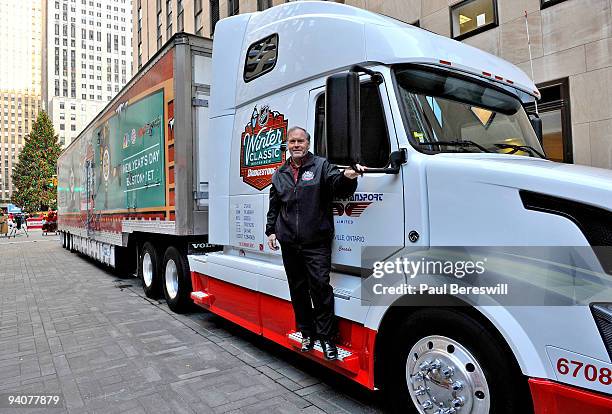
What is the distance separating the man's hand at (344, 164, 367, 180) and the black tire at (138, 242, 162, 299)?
510 cm

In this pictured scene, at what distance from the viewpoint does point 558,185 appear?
2219mm

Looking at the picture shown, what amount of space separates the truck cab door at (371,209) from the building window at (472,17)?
6.62m

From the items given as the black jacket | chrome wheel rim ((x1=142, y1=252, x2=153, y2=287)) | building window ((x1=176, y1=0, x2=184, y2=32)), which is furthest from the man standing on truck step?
building window ((x1=176, y1=0, x2=184, y2=32))

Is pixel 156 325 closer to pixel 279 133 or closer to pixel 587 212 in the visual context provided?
pixel 279 133

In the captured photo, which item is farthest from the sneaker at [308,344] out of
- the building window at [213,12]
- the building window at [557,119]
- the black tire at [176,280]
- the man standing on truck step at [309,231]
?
the building window at [213,12]

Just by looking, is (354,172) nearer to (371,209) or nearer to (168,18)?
(371,209)

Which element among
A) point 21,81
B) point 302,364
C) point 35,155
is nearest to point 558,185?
point 302,364

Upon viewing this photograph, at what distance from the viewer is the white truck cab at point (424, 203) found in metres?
2.17

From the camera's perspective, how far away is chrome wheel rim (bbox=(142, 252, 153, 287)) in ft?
24.5

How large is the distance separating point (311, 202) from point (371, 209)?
51cm

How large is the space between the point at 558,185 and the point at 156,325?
5.22 metres

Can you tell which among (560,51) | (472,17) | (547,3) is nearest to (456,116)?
(560,51)

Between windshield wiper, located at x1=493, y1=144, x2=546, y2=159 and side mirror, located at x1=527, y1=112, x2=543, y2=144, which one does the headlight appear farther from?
side mirror, located at x1=527, y1=112, x2=543, y2=144

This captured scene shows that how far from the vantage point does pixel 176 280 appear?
6590mm
